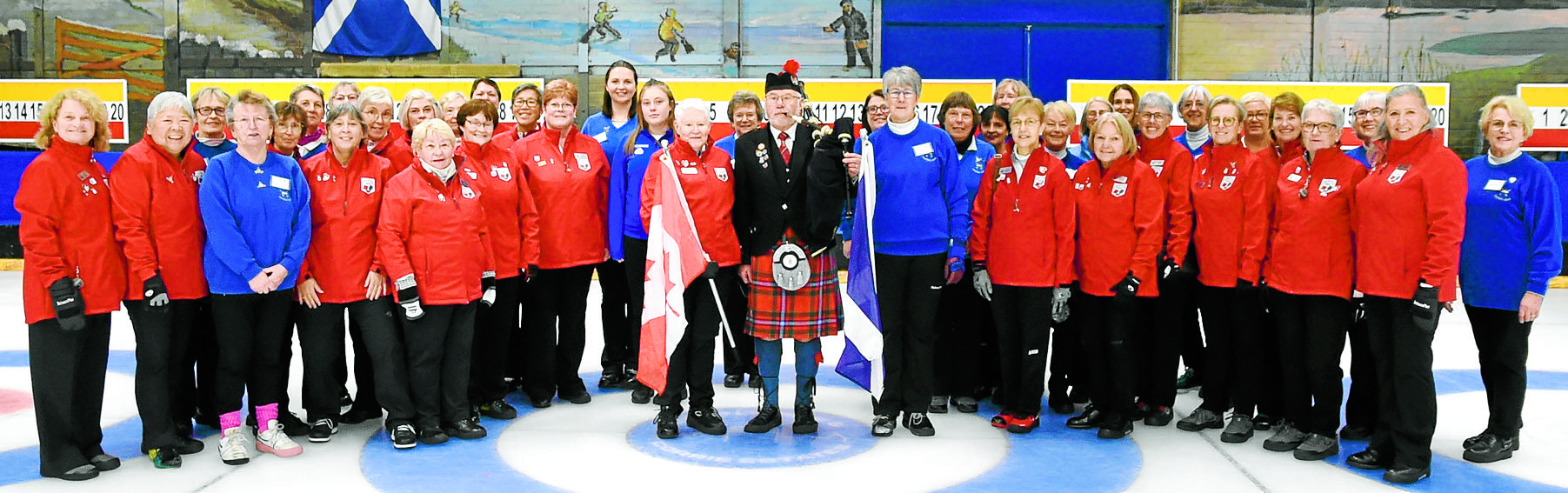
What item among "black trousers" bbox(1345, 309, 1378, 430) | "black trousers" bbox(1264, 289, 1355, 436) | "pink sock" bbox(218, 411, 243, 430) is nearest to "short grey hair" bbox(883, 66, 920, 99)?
"black trousers" bbox(1264, 289, 1355, 436)

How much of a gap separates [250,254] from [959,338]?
3384mm

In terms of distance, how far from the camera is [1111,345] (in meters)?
5.07

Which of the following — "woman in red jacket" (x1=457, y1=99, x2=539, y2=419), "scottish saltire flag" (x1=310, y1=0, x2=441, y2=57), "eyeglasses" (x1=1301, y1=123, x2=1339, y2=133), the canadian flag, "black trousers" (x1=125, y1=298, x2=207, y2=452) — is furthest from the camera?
"scottish saltire flag" (x1=310, y1=0, x2=441, y2=57)

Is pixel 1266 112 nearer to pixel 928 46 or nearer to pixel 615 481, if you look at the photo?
pixel 615 481

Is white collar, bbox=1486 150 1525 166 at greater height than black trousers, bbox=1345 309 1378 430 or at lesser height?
greater

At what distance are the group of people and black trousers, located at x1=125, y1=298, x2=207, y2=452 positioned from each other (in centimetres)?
1

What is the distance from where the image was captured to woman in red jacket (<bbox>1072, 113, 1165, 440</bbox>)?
491 centimetres

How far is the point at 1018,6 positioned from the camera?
A: 42.3 feet

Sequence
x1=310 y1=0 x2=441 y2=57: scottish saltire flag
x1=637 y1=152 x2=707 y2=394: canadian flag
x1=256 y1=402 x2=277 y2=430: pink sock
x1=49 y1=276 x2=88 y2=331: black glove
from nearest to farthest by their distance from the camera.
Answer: x1=49 y1=276 x2=88 y2=331: black glove → x1=256 y1=402 x2=277 y2=430: pink sock → x1=637 y1=152 x2=707 y2=394: canadian flag → x1=310 y1=0 x2=441 y2=57: scottish saltire flag

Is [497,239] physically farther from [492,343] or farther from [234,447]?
[234,447]

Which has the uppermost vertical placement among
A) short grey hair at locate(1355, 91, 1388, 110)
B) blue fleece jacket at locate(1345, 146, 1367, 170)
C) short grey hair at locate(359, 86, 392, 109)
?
short grey hair at locate(359, 86, 392, 109)

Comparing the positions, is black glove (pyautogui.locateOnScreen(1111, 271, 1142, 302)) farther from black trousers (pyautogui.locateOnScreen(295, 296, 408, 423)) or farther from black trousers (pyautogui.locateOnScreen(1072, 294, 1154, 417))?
black trousers (pyautogui.locateOnScreen(295, 296, 408, 423))

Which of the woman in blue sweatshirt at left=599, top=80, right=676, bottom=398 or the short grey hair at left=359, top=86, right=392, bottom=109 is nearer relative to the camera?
the short grey hair at left=359, top=86, right=392, bottom=109

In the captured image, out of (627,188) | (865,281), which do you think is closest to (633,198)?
(627,188)
